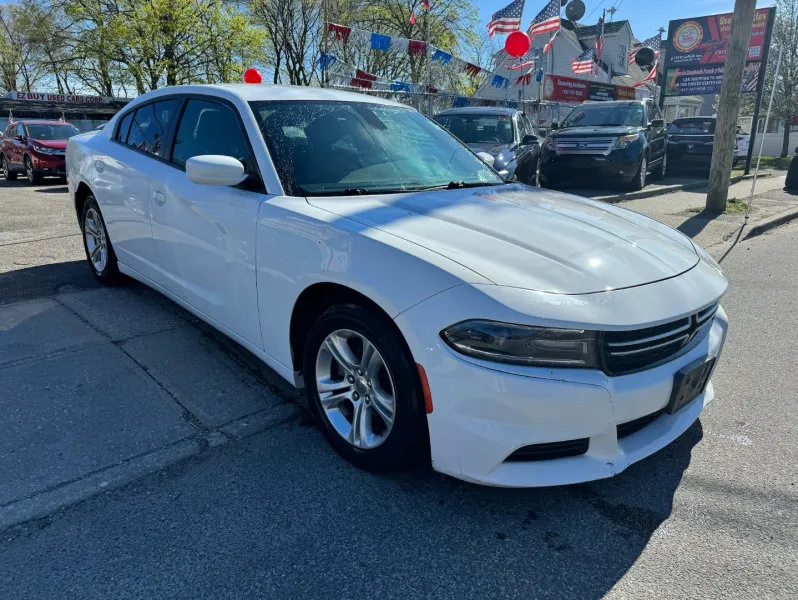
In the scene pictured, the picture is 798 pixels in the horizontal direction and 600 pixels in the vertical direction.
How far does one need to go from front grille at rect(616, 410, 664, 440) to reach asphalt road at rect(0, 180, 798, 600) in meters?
0.37

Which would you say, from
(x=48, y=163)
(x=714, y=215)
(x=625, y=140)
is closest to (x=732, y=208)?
(x=714, y=215)

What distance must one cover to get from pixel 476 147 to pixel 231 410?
808 centimetres

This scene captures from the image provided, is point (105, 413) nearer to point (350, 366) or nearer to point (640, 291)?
point (350, 366)

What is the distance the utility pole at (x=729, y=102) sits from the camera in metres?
9.06

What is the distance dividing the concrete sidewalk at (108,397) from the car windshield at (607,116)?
1110 cm

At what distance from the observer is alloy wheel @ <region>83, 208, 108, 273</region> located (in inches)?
194

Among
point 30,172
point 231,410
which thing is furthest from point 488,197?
point 30,172

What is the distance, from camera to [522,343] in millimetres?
2086

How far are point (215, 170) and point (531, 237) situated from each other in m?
1.56

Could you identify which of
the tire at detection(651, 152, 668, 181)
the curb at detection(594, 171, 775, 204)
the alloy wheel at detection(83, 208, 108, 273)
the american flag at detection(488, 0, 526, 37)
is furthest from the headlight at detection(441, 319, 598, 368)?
the american flag at detection(488, 0, 526, 37)

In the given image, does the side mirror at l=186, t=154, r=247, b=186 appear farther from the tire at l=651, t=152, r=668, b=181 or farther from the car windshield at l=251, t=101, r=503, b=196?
the tire at l=651, t=152, r=668, b=181

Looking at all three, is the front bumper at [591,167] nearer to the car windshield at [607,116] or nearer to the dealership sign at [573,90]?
the car windshield at [607,116]

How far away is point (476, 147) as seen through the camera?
10.2 metres

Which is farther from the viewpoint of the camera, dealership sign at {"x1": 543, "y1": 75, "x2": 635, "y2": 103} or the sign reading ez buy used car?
dealership sign at {"x1": 543, "y1": 75, "x2": 635, "y2": 103}
